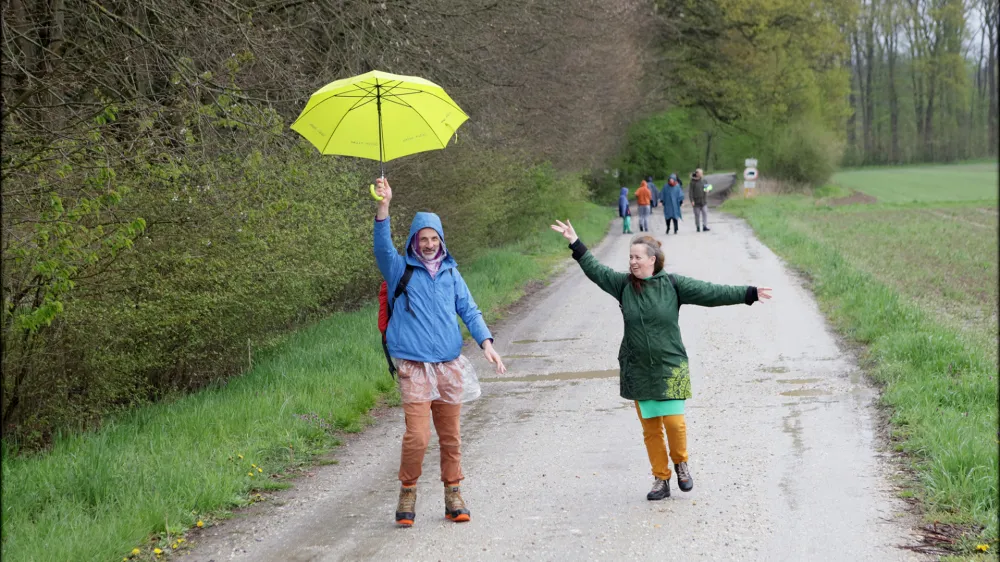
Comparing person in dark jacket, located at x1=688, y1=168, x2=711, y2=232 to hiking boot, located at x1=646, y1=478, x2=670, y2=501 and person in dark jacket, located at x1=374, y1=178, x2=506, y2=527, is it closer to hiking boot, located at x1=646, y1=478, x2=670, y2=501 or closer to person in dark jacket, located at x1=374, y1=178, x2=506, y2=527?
hiking boot, located at x1=646, y1=478, x2=670, y2=501

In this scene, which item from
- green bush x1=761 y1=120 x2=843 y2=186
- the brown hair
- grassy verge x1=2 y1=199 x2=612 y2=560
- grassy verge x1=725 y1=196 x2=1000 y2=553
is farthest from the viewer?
green bush x1=761 y1=120 x2=843 y2=186

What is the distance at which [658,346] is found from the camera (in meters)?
6.24

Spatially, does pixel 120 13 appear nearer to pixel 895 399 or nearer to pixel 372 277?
pixel 372 277

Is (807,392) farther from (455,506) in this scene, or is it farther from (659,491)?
(455,506)

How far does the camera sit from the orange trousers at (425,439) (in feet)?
19.1

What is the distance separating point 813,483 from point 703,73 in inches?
1868

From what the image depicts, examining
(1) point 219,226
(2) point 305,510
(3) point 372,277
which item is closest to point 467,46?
(3) point 372,277

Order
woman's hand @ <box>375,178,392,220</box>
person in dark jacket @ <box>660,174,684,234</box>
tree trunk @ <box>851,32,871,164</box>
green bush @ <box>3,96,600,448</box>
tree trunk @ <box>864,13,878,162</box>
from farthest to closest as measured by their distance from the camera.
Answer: tree trunk @ <box>851,32,871,164</box>, tree trunk @ <box>864,13,878,162</box>, person in dark jacket @ <box>660,174,684,234</box>, green bush @ <box>3,96,600,448</box>, woman's hand @ <box>375,178,392,220</box>

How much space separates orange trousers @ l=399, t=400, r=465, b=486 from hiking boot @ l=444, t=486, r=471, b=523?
6cm

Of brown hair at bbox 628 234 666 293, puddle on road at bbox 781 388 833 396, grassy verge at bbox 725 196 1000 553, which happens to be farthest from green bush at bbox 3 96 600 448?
grassy verge at bbox 725 196 1000 553

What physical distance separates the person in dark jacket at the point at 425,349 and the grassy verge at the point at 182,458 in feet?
4.47

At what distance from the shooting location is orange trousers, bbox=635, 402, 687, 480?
6.22 meters

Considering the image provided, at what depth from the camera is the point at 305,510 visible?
6285 mm

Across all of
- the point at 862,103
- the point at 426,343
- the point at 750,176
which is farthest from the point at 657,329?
the point at 862,103
